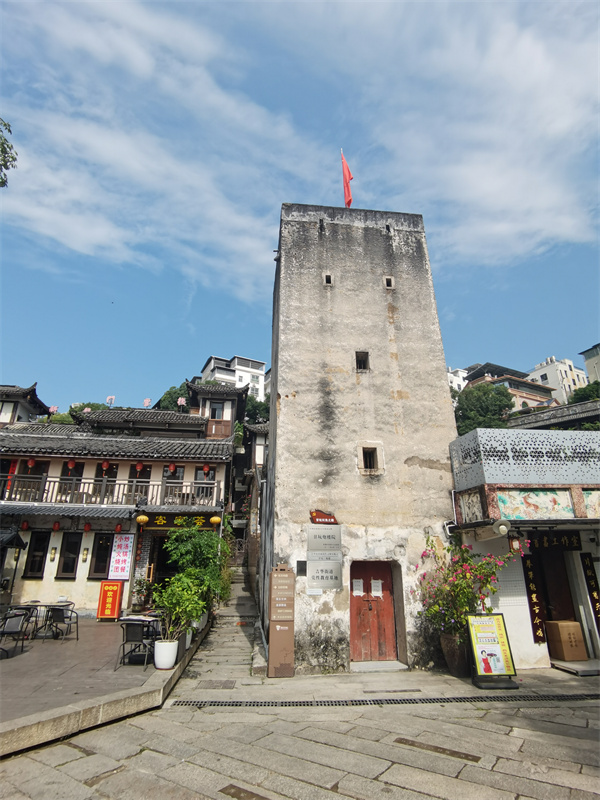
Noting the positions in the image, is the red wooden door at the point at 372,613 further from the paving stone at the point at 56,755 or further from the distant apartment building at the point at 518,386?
the distant apartment building at the point at 518,386

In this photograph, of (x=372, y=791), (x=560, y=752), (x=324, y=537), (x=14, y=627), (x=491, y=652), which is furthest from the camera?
(x=14, y=627)

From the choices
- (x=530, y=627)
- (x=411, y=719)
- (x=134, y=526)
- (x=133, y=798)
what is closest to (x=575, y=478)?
(x=530, y=627)

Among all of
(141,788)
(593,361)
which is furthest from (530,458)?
(593,361)

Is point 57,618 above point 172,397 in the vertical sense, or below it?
below

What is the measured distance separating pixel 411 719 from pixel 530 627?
478 centimetres

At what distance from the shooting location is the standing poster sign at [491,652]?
8.05m

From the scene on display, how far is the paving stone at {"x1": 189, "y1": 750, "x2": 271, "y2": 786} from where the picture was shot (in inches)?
177

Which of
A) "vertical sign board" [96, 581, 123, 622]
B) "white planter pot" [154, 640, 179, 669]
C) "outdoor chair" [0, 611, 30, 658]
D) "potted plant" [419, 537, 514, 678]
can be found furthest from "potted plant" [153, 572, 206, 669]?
"vertical sign board" [96, 581, 123, 622]

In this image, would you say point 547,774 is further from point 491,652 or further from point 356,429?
point 356,429

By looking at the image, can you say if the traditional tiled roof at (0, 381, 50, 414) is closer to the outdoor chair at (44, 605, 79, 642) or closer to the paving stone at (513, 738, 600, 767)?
the outdoor chair at (44, 605, 79, 642)

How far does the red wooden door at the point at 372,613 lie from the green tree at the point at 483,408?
3351cm

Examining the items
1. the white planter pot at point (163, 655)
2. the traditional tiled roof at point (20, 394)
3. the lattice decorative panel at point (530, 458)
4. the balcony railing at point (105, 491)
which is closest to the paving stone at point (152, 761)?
the white planter pot at point (163, 655)

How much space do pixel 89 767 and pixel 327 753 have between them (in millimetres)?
2694

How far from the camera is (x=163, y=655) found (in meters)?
7.83
